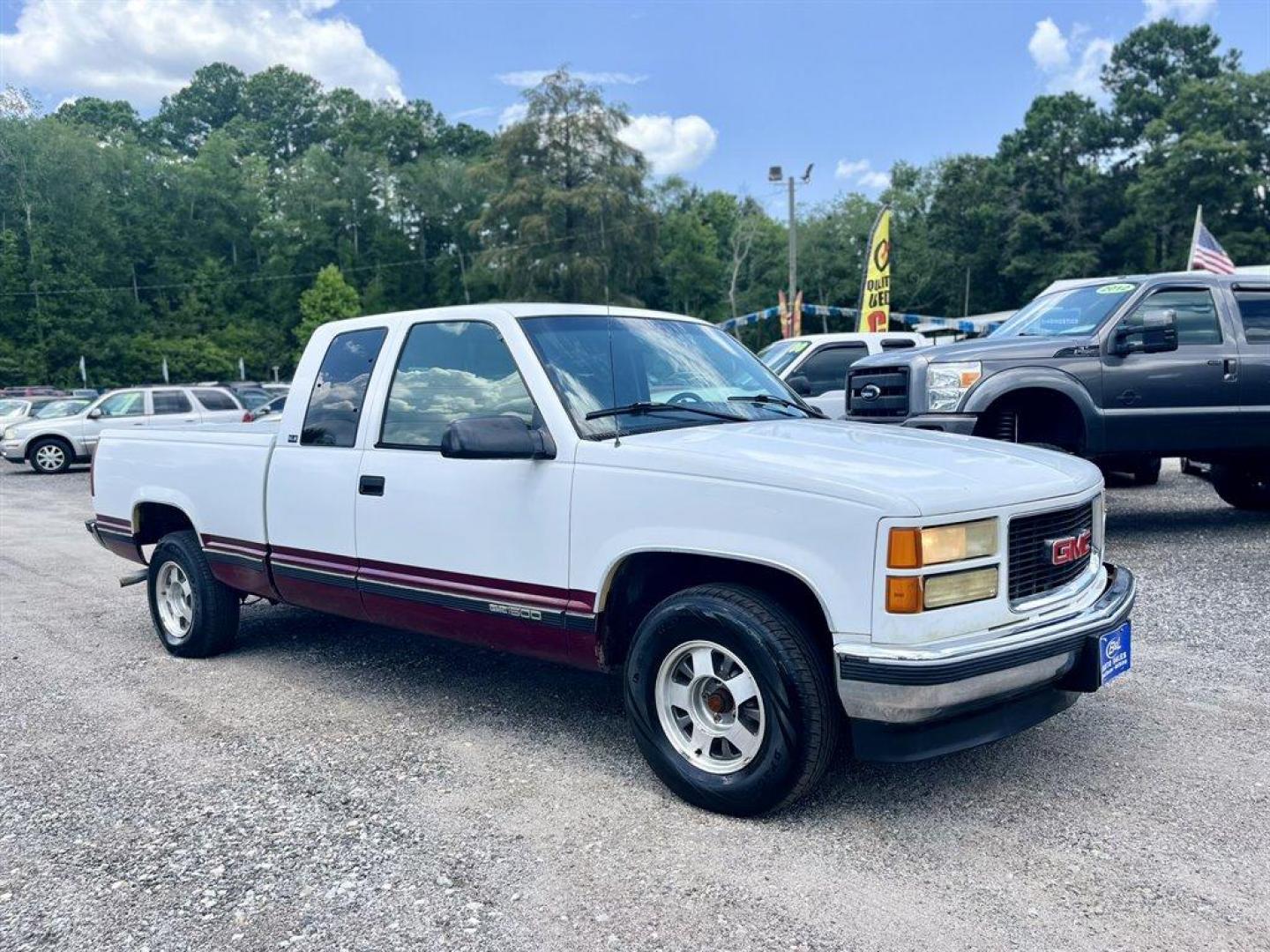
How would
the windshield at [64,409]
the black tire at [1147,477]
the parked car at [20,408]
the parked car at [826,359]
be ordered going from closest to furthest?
the black tire at [1147,477] < the parked car at [826,359] < the windshield at [64,409] < the parked car at [20,408]

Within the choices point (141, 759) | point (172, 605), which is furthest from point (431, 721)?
point (172, 605)

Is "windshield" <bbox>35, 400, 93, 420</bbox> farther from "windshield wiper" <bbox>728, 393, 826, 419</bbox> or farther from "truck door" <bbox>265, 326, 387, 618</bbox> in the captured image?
"windshield wiper" <bbox>728, 393, 826, 419</bbox>

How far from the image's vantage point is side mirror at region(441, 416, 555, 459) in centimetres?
382

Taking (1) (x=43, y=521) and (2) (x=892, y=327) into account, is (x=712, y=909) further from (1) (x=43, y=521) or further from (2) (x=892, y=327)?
(2) (x=892, y=327)

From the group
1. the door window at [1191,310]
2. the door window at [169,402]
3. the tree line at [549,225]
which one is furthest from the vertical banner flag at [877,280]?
the tree line at [549,225]

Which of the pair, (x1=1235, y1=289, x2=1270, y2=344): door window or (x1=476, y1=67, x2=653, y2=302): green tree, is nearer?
(x1=1235, y1=289, x2=1270, y2=344): door window

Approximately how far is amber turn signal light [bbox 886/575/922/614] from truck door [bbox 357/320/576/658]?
4.32ft

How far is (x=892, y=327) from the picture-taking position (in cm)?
6059

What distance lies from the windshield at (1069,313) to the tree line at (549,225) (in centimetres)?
4565

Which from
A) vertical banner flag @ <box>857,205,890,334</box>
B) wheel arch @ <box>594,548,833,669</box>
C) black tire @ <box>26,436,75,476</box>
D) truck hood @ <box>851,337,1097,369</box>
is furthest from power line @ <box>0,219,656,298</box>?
wheel arch @ <box>594,548,833,669</box>

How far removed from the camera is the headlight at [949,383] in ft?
26.0

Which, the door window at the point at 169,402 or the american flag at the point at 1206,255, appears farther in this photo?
the door window at the point at 169,402

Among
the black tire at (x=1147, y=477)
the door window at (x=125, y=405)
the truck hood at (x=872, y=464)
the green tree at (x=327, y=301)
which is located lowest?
the black tire at (x=1147, y=477)

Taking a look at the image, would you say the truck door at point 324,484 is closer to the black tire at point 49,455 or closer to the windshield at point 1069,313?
the windshield at point 1069,313
